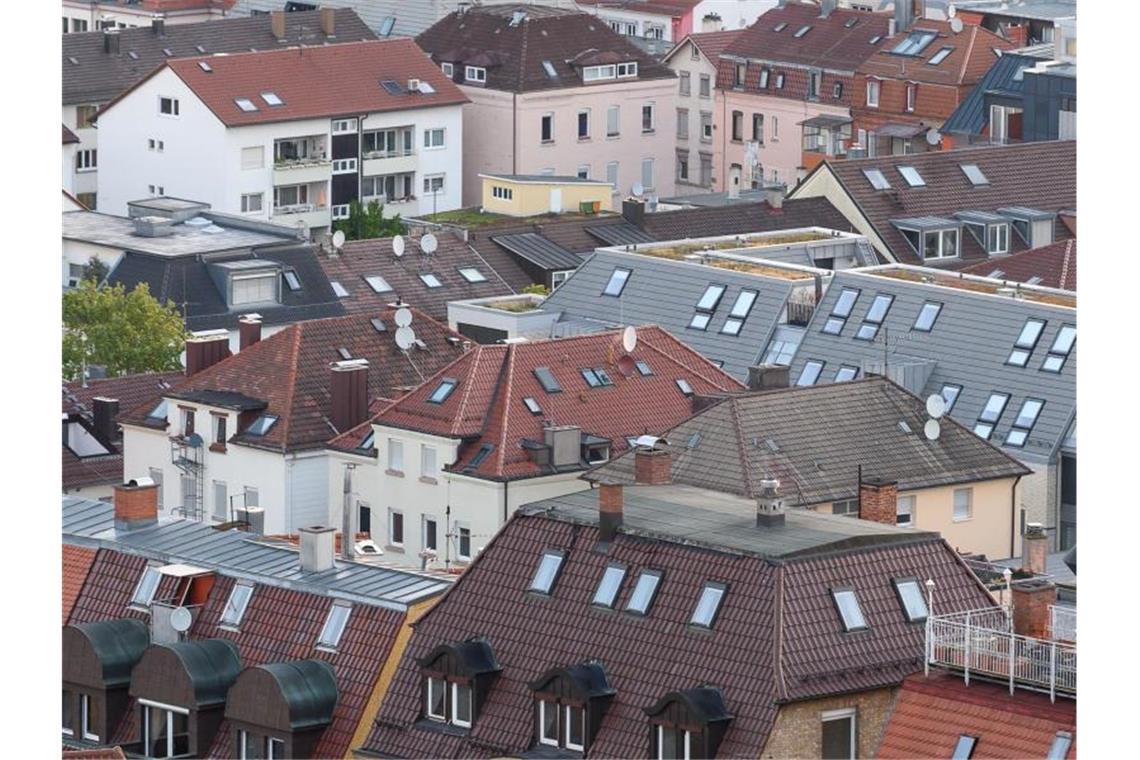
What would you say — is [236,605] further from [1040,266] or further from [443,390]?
[1040,266]

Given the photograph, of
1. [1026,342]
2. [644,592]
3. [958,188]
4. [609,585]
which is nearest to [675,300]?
[1026,342]

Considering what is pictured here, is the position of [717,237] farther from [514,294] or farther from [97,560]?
[97,560]

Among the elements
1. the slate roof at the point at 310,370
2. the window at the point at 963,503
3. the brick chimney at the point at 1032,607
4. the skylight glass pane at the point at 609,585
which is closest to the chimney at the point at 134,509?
the skylight glass pane at the point at 609,585

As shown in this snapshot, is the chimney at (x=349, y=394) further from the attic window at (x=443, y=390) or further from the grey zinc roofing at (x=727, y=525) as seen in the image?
the grey zinc roofing at (x=727, y=525)

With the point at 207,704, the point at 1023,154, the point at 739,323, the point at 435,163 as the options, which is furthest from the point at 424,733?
the point at 435,163

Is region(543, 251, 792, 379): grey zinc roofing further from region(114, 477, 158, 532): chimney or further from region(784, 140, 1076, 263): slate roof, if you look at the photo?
region(114, 477, 158, 532): chimney

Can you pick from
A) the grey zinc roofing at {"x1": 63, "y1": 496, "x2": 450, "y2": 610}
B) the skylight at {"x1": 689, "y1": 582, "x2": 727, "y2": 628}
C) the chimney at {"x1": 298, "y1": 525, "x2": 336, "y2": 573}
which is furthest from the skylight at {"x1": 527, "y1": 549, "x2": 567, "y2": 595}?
the chimney at {"x1": 298, "y1": 525, "x2": 336, "y2": 573}
